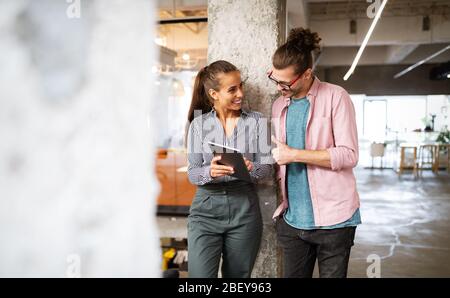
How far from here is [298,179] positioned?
1754 mm

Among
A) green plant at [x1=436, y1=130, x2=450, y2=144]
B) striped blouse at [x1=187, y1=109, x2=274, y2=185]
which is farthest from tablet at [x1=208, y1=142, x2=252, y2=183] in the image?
green plant at [x1=436, y1=130, x2=450, y2=144]

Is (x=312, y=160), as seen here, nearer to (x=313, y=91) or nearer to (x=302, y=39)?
(x=313, y=91)

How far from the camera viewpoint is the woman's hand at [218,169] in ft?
5.41

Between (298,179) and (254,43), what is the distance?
2.38ft

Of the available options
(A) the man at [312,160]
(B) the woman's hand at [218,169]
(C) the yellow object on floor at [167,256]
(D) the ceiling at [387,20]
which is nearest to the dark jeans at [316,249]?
(A) the man at [312,160]

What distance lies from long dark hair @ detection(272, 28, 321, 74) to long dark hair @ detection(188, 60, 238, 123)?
0.77 feet

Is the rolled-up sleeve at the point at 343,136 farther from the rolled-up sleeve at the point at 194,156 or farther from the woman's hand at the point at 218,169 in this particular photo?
the rolled-up sleeve at the point at 194,156

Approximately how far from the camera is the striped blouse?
1787mm

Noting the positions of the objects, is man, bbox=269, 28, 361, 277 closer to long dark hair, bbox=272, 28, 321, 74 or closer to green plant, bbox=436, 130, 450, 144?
long dark hair, bbox=272, 28, 321, 74

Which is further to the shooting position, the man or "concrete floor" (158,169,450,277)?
"concrete floor" (158,169,450,277)

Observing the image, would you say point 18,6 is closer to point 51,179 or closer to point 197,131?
point 51,179

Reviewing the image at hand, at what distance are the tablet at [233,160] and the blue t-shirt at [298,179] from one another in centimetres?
22

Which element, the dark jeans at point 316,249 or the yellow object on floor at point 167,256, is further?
the yellow object on floor at point 167,256

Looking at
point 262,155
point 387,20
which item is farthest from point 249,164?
point 387,20
